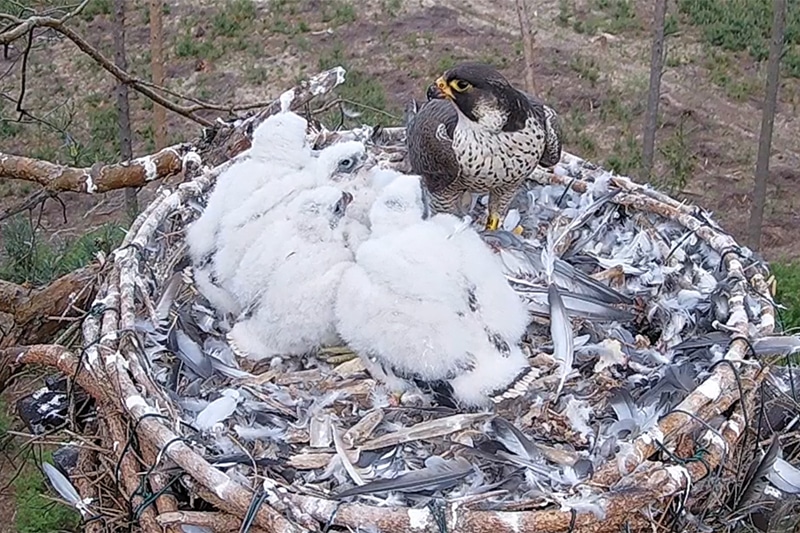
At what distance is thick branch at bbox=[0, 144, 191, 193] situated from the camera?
3.40 metres

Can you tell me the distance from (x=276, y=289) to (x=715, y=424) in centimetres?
120

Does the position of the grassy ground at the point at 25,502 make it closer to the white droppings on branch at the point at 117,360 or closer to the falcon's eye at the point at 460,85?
the white droppings on branch at the point at 117,360

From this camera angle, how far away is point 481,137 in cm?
300

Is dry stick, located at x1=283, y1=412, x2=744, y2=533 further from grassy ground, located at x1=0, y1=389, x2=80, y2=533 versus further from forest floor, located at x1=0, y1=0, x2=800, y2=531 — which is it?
forest floor, located at x1=0, y1=0, x2=800, y2=531

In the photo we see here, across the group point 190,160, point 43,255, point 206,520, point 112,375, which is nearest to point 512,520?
point 206,520

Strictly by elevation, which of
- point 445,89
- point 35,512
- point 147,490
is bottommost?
point 35,512

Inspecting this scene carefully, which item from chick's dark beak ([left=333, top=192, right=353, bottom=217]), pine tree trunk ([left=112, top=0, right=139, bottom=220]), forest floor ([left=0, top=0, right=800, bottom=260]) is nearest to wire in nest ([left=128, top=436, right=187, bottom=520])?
chick's dark beak ([left=333, top=192, right=353, bottom=217])

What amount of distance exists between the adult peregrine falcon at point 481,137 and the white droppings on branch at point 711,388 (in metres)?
0.94

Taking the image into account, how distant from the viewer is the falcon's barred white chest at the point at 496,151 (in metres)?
3.00

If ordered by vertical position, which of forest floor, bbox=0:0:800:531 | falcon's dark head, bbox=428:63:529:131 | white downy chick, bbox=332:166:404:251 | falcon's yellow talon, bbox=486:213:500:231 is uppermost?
falcon's dark head, bbox=428:63:529:131

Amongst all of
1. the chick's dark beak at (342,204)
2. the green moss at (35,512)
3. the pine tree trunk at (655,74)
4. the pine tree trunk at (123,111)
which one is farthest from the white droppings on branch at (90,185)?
the pine tree trunk at (655,74)

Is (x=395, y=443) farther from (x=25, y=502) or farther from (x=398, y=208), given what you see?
(x=25, y=502)

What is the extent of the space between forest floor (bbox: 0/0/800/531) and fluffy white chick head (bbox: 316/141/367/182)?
281 inches

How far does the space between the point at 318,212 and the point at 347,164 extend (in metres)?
0.24
